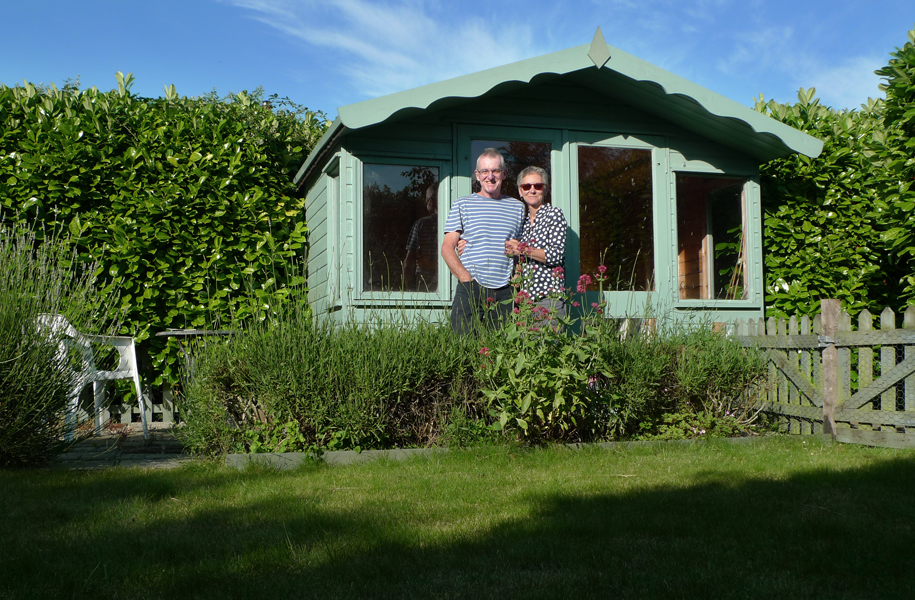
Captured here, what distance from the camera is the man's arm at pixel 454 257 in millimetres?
5500

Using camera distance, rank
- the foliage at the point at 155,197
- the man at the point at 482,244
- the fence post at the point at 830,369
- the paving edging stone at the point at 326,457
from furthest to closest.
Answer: the foliage at the point at 155,197 → the man at the point at 482,244 → the fence post at the point at 830,369 → the paving edging stone at the point at 326,457

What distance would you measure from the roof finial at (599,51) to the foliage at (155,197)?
3063mm

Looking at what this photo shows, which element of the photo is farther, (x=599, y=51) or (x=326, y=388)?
(x=599, y=51)

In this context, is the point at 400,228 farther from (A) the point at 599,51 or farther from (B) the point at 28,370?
(B) the point at 28,370

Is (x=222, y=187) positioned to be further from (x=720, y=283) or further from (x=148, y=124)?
(x=720, y=283)

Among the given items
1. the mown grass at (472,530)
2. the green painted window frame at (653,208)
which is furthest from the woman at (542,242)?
the mown grass at (472,530)

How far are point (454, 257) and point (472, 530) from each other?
9.47 ft

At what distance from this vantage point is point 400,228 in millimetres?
6324

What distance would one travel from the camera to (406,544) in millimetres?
2775

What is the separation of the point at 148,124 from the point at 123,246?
1.17 meters

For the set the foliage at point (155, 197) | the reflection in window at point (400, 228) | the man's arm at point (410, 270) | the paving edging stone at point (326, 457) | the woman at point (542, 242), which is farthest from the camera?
the foliage at point (155, 197)

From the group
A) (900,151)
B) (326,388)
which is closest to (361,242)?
(326,388)

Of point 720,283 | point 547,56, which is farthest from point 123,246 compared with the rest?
point 720,283

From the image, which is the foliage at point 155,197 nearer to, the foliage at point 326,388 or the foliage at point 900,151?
the foliage at point 326,388
